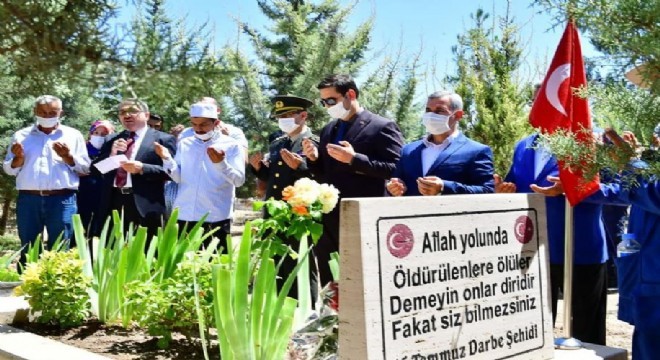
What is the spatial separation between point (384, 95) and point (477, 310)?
46.1ft

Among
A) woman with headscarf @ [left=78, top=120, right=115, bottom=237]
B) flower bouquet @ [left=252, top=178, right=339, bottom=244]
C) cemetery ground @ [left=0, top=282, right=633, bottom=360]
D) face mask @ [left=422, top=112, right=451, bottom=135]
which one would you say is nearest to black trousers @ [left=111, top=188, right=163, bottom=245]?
woman with headscarf @ [left=78, top=120, right=115, bottom=237]

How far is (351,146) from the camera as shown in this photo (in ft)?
16.8

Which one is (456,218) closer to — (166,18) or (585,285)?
(166,18)

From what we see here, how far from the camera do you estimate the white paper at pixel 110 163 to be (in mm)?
6258

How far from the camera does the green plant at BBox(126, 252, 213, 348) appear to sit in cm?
373

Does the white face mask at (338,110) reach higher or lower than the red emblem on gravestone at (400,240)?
higher

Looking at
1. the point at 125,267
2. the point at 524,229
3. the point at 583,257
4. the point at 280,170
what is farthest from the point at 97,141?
the point at 524,229

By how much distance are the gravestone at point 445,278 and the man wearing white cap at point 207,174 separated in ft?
10.4

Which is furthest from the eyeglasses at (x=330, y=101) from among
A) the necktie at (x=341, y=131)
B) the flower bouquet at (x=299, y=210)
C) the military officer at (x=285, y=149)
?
the flower bouquet at (x=299, y=210)

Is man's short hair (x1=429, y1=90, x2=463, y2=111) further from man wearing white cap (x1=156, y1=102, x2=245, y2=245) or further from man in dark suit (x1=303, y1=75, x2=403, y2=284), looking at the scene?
man wearing white cap (x1=156, y1=102, x2=245, y2=245)

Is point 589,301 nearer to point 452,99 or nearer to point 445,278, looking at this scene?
point 452,99

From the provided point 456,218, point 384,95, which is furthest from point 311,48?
point 456,218

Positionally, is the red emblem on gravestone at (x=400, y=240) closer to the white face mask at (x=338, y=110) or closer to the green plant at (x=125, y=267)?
the green plant at (x=125, y=267)

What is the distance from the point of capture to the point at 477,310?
2.97m
